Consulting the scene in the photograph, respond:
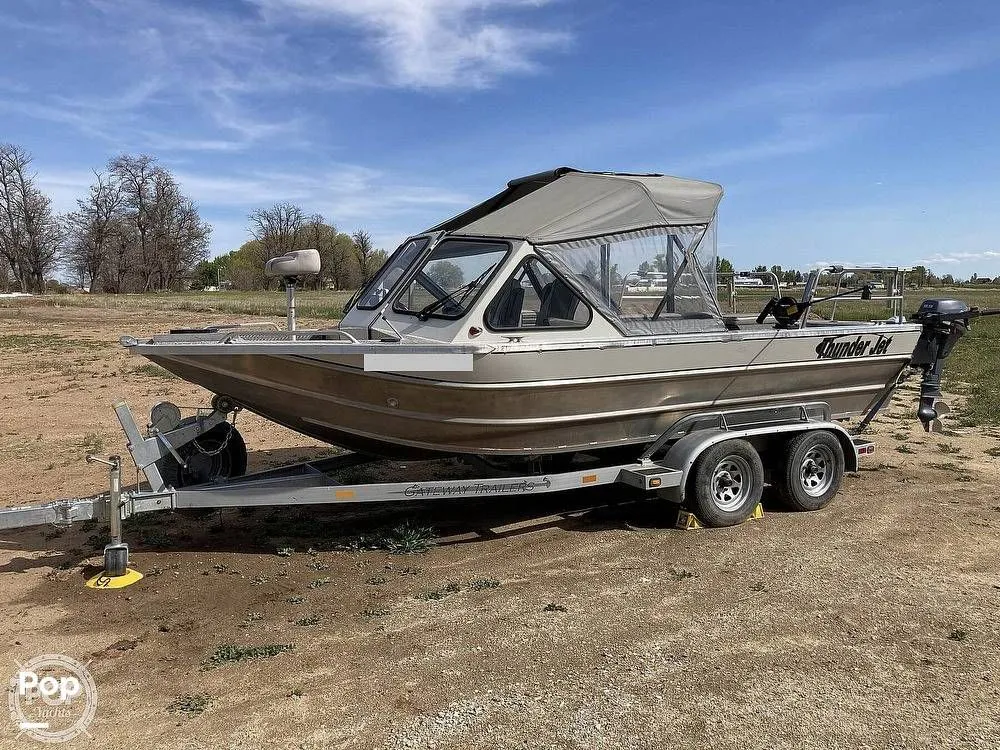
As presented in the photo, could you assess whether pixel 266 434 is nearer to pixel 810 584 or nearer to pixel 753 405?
pixel 753 405

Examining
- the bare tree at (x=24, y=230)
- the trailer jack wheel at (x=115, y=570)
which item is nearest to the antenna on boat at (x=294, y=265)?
→ the trailer jack wheel at (x=115, y=570)

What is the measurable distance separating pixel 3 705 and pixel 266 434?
623 centimetres

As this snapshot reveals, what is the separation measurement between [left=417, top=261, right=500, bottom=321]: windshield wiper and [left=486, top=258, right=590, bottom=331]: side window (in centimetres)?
24

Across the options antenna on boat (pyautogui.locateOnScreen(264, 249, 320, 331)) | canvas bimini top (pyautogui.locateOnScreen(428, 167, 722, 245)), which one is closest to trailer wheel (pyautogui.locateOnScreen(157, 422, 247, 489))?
antenna on boat (pyautogui.locateOnScreen(264, 249, 320, 331))

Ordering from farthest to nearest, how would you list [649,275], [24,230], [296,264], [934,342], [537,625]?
[24,230], [934,342], [649,275], [296,264], [537,625]

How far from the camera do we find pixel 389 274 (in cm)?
655

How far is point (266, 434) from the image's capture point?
31.8 ft

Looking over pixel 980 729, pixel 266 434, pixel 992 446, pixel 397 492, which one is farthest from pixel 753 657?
pixel 266 434

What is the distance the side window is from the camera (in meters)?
5.45

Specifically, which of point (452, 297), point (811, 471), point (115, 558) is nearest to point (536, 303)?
point (452, 297)

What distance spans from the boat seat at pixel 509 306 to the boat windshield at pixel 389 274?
1185 millimetres

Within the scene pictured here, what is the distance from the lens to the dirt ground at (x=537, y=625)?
3.41 m

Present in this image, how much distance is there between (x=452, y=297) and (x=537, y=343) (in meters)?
0.83

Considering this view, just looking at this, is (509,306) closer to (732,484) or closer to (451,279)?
(451,279)
